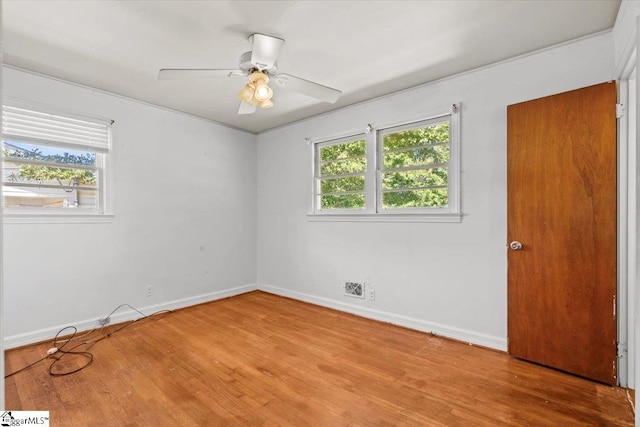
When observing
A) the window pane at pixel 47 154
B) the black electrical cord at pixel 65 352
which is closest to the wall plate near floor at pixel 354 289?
the black electrical cord at pixel 65 352

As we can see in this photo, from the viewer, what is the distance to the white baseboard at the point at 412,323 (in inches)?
112

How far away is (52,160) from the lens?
314 centimetres

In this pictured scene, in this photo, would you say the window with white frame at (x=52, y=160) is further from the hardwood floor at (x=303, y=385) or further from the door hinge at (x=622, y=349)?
the door hinge at (x=622, y=349)

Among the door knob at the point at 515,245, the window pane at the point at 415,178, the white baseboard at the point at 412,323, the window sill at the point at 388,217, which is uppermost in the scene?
the window pane at the point at 415,178

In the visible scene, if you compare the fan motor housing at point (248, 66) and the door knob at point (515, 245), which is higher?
the fan motor housing at point (248, 66)

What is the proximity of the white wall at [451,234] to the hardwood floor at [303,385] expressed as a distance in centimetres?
31

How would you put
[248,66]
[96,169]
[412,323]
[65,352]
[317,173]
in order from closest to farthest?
[248,66]
[65,352]
[412,323]
[96,169]
[317,173]

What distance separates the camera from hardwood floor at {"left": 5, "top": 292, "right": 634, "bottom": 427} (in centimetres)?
196

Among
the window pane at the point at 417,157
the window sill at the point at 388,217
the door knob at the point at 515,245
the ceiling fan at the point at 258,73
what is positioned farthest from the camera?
the window pane at the point at 417,157

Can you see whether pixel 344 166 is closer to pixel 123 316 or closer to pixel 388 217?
pixel 388 217

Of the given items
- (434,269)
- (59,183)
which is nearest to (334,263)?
(434,269)

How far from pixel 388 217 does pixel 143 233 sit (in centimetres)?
272

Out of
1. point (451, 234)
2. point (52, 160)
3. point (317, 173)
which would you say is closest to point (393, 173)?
point (451, 234)

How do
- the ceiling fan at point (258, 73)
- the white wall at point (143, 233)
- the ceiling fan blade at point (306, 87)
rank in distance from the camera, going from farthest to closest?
the white wall at point (143, 233), the ceiling fan blade at point (306, 87), the ceiling fan at point (258, 73)
